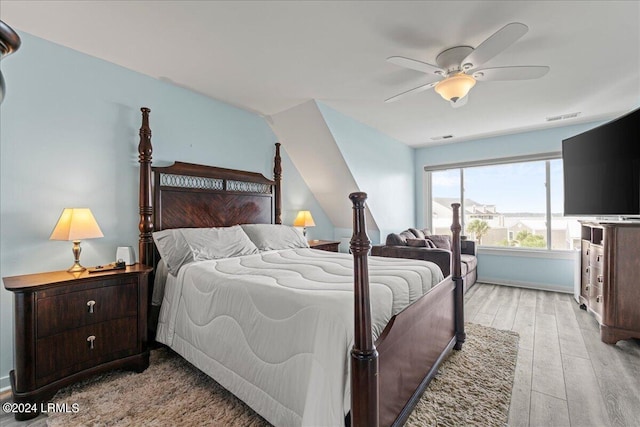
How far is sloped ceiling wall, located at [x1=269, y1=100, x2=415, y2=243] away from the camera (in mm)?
3746

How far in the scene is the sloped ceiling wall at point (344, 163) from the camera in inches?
147

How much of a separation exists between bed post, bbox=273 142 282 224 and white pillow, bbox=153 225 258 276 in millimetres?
937

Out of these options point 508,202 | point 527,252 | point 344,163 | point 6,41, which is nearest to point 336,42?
point 344,163

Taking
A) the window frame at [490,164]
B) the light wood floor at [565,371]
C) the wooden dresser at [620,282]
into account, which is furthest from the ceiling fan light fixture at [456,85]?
the window frame at [490,164]

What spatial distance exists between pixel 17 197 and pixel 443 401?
3.19 metres

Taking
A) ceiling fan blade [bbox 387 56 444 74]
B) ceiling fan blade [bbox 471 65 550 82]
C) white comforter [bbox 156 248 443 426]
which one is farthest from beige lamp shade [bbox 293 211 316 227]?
ceiling fan blade [bbox 471 65 550 82]

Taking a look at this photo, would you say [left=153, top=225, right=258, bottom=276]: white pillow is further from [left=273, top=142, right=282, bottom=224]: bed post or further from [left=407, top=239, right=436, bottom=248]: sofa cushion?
[left=407, top=239, right=436, bottom=248]: sofa cushion

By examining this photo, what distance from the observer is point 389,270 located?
82.0 inches

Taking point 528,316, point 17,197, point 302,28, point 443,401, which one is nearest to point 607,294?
point 528,316

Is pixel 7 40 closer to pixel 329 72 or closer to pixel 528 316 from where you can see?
pixel 329 72

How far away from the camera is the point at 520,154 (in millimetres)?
4730

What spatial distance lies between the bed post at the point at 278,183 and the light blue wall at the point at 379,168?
0.80m

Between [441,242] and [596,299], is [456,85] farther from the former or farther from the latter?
[441,242]

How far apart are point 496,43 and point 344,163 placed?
2279mm
